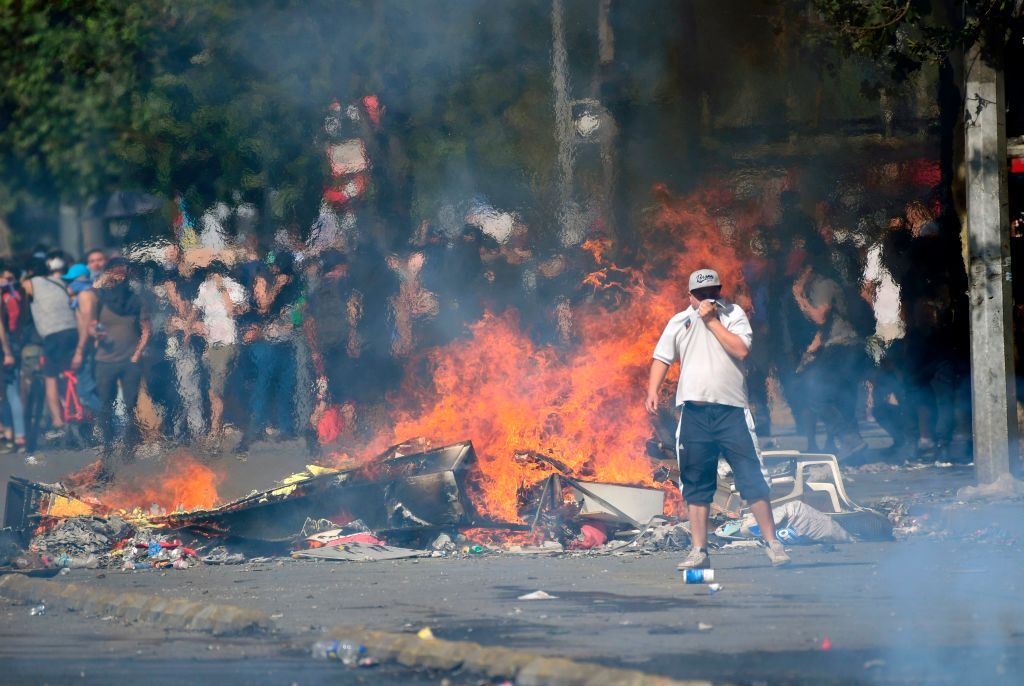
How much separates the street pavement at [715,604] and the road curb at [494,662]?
31 centimetres

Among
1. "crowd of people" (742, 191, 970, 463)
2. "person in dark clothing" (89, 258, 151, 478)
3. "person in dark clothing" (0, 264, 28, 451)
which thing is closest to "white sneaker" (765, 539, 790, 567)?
"crowd of people" (742, 191, 970, 463)

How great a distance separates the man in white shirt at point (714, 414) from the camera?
8.47 metres

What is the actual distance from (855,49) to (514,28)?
4087 mm

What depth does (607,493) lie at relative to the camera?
A: 1021cm

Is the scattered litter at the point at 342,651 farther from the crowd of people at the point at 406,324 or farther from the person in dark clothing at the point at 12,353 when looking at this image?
the person in dark clothing at the point at 12,353

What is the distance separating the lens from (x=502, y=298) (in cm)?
1391

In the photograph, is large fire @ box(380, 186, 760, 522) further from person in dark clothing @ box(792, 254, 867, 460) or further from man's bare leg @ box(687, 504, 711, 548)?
man's bare leg @ box(687, 504, 711, 548)

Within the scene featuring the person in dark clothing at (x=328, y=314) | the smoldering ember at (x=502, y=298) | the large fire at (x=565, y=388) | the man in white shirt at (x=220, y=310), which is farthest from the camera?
the man in white shirt at (x=220, y=310)

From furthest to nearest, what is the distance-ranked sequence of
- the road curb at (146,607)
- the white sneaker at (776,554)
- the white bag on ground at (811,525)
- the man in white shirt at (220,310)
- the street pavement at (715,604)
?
the man in white shirt at (220,310) < the white bag on ground at (811,525) < the white sneaker at (776,554) < the road curb at (146,607) < the street pavement at (715,604)

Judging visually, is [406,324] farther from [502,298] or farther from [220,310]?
[220,310]

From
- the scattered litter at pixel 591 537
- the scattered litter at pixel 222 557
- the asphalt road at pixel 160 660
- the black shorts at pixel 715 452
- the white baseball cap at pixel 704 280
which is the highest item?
the white baseball cap at pixel 704 280

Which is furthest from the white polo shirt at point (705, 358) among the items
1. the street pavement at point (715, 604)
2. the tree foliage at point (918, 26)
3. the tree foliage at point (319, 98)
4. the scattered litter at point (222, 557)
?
the tree foliage at point (319, 98)

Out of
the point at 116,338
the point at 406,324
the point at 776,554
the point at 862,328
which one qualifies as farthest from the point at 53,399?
the point at 776,554

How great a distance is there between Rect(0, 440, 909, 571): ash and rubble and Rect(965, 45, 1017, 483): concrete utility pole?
97 centimetres
